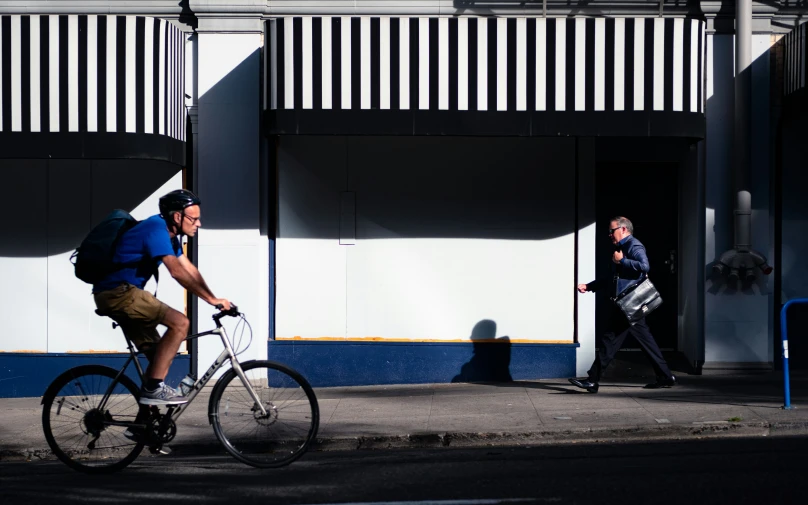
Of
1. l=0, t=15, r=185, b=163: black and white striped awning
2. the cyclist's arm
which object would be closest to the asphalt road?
the cyclist's arm

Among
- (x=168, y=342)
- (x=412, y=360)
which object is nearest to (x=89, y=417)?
(x=168, y=342)

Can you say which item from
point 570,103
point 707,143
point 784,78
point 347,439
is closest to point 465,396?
point 347,439

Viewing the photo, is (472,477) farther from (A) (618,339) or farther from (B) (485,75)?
(B) (485,75)

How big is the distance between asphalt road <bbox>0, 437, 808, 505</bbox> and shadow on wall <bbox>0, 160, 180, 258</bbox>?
13.3 ft

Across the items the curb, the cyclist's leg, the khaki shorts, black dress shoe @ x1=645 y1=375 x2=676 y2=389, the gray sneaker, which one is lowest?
the curb

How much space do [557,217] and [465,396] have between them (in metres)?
2.52

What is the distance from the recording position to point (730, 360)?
35.3 ft

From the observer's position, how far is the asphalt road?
5.65 metres

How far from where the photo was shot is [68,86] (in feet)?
31.8

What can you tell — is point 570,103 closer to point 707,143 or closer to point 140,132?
point 707,143

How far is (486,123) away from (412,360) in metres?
2.90

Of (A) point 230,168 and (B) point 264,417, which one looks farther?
(A) point 230,168

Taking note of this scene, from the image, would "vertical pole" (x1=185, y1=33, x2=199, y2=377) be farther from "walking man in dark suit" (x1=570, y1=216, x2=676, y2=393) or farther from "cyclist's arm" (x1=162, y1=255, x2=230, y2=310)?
"cyclist's arm" (x1=162, y1=255, x2=230, y2=310)

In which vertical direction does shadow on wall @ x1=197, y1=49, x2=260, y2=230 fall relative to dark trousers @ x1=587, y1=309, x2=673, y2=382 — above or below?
above
